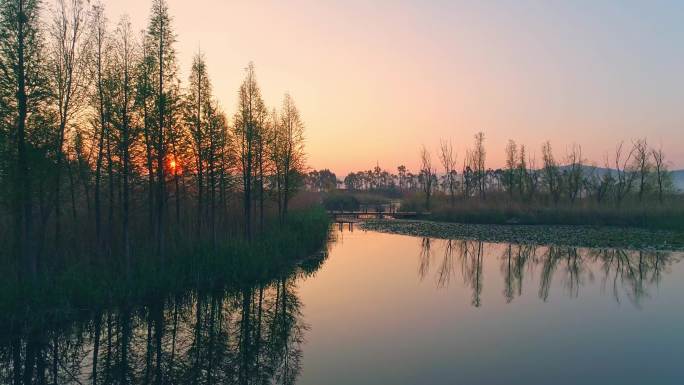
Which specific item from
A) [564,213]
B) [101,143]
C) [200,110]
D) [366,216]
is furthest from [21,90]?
[366,216]

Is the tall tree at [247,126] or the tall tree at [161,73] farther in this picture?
the tall tree at [247,126]

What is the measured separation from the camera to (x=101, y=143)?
547 inches

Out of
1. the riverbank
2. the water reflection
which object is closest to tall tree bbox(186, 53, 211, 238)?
the water reflection

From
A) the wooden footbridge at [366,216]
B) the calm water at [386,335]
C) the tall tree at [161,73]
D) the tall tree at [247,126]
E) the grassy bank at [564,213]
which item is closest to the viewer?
the calm water at [386,335]

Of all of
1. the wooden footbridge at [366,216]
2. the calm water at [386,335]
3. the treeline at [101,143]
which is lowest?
the calm water at [386,335]

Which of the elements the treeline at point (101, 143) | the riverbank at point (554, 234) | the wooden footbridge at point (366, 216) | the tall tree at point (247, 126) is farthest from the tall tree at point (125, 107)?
the wooden footbridge at point (366, 216)

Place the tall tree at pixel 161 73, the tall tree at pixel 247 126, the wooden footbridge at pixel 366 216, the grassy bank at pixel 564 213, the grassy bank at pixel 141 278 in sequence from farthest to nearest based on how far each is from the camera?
the wooden footbridge at pixel 366 216 < the grassy bank at pixel 564 213 < the tall tree at pixel 247 126 < the tall tree at pixel 161 73 < the grassy bank at pixel 141 278

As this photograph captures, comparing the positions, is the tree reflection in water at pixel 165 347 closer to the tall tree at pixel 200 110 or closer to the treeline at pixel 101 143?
the treeline at pixel 101 143

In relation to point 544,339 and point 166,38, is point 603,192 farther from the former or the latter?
point 166,38

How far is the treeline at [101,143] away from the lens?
36.4 ft

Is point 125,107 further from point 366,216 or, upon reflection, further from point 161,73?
point 366,216

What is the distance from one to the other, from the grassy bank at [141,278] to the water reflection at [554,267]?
737 cm

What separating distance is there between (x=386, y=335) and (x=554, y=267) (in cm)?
1327


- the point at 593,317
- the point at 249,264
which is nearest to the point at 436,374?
the point at 593,317
